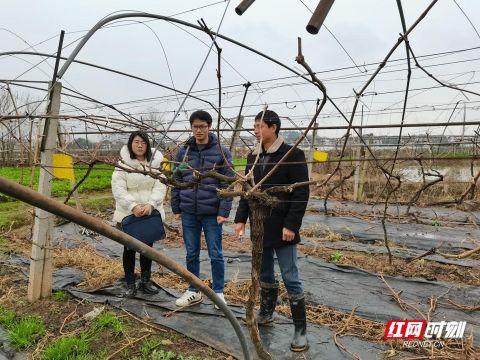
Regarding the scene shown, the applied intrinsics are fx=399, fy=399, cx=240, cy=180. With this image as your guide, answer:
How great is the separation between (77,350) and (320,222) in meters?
5.44

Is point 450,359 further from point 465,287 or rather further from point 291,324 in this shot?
point 465,287

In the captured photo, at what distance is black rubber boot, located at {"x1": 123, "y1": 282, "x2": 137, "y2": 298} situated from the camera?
3.43 meters

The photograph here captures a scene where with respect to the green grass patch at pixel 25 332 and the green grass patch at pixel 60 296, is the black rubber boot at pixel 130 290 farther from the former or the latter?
the green grass patch at pixel 25 332

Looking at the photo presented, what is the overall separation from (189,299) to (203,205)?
0.79 meters

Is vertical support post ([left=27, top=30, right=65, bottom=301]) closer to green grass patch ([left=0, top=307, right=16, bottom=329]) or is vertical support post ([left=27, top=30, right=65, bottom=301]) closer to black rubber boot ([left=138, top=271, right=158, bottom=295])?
green grass patch ([left=0, top=307, right=16, bottom=329])

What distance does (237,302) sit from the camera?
11.3 ft

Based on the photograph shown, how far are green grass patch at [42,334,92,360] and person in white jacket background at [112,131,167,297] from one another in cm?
77

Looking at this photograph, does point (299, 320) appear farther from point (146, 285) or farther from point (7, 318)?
point (7, 318)

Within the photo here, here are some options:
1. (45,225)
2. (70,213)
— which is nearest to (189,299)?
(45,225)

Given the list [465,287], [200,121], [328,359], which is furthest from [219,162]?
[465,287]

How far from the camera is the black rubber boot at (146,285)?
353cm

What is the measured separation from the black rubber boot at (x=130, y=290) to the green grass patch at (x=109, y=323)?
40cm

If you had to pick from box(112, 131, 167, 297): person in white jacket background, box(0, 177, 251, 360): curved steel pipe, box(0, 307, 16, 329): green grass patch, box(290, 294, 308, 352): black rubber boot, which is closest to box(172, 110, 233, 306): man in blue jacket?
box(112, 131, 167, 297): person in white jacket background

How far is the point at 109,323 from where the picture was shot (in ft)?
9.59
